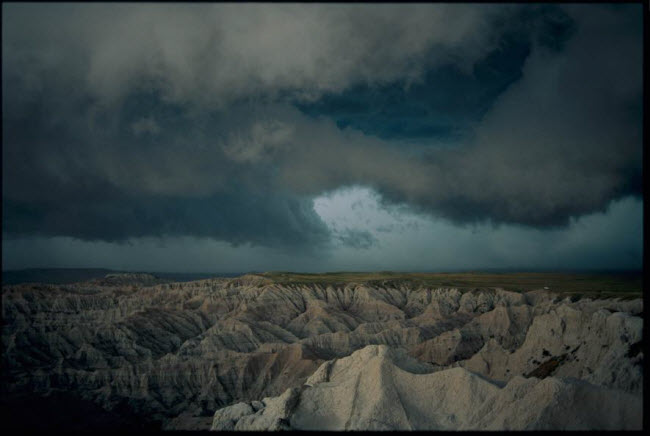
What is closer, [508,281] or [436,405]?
[436,405]

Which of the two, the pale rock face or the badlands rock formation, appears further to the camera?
the badlands rock formation

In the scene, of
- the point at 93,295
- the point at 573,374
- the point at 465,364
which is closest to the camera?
the point at 573,374

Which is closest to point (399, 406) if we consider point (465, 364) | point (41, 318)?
point (465, 364)

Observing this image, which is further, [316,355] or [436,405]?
[316,355]

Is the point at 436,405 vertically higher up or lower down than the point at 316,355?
higher up

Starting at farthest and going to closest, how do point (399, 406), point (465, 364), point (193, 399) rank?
point (193, 399) < point (465, 364) < point (399, 406)

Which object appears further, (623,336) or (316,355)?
(316,355)

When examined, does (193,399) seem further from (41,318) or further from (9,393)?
(41,318)

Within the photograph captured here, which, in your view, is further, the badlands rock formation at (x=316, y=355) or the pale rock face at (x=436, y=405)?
the badlands rock formation at (x=316, y=355)
